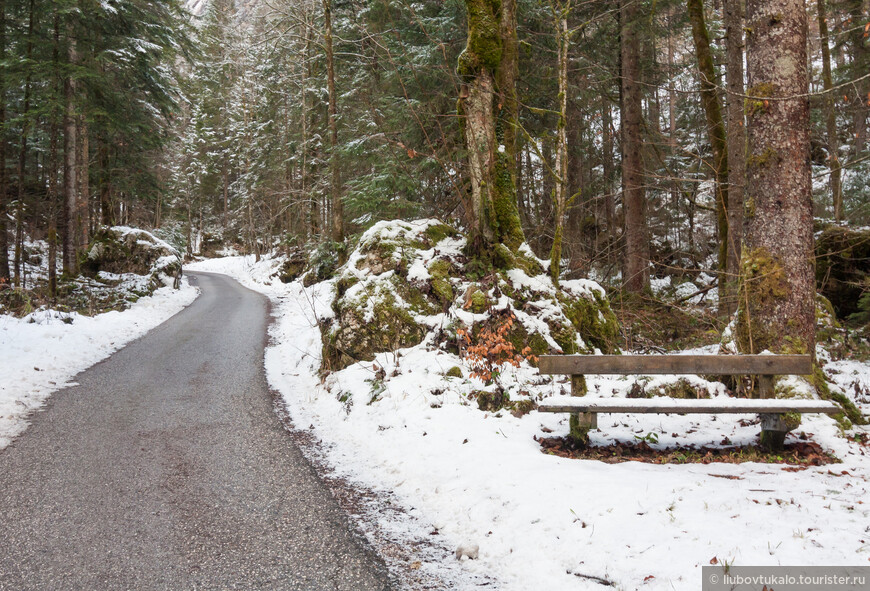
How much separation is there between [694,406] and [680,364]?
45 centimetres

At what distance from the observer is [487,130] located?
24.1ft

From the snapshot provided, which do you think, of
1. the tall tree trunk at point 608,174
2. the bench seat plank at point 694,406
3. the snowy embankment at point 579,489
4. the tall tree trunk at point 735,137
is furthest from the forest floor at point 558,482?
the tall tree trunk at point 608,174

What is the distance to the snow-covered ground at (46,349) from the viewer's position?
619 centimetres

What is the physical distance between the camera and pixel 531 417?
5152 mm

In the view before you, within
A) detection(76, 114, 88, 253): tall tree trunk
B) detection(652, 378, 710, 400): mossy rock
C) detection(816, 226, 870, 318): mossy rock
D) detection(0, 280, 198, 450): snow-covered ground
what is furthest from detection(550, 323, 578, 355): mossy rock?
detection(76, 114, 88, 253): tall tree trunk

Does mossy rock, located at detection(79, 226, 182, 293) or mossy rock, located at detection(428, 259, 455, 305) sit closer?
mossy rock, located at detection(428, 259, 455, 305)

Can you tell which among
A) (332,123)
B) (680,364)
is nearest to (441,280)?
(680,364)

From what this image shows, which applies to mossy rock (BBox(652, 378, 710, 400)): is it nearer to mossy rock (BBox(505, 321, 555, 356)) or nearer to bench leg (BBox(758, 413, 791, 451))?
bench leg (BBox(758, 413, 791, 451))

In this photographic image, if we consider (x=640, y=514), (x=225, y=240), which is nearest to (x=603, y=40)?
(x=640, y=514)

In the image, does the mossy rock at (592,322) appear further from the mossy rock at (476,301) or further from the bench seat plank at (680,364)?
the bench seat plank at (680,364)

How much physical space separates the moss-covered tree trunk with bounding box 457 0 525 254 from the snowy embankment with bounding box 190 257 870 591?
2.53m

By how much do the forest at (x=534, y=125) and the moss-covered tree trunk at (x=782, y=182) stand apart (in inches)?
0.8

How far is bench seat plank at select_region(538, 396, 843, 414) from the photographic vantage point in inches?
149

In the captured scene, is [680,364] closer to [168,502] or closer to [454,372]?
[454,372]
